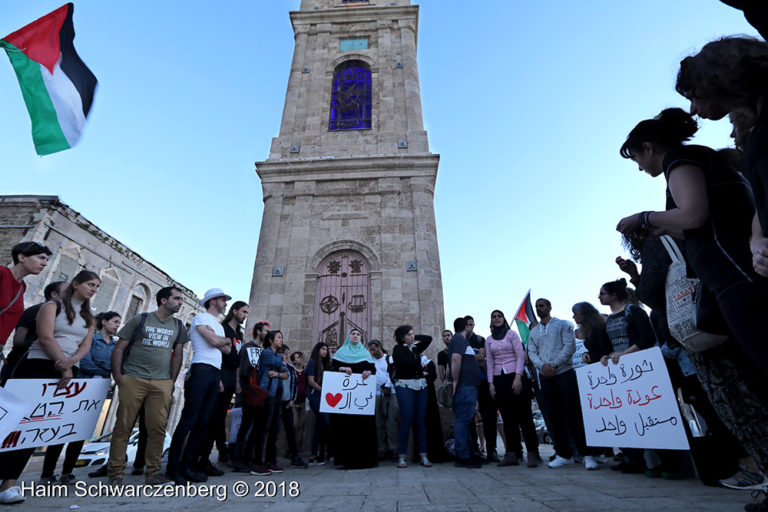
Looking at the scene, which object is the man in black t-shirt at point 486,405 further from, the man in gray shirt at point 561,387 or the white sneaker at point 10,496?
the white sneaker at point 10,496

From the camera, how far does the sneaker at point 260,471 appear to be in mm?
4574

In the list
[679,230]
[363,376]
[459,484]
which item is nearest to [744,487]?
[459,484]

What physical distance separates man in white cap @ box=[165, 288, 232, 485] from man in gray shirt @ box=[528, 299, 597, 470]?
398cm

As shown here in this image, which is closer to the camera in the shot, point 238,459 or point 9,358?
point 9,358

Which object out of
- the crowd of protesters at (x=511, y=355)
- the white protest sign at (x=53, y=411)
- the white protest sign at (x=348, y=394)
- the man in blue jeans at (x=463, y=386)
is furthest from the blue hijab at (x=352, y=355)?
the white protest sign at (x=53, y=411)

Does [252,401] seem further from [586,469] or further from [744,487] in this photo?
[744,487]

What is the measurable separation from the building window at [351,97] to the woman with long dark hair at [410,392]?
935cm

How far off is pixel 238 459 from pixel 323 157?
8.72 metres

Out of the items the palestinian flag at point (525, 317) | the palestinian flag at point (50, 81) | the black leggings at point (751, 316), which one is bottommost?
the black leggings at point (751, 316)

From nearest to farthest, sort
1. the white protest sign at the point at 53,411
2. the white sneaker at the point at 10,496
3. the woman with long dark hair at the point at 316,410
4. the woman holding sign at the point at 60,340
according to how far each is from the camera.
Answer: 1. the white sneaker at the point at 10,496
2. the white protest sign at the point at 53,411
3. the woman holding sign at the point at 60,340
4. the woman with long dark hair at the point at 316,410

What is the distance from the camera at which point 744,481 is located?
2.90 metres

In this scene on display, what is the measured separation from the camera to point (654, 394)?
3.35 metres

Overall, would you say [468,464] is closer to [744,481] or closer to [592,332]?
[592,332]

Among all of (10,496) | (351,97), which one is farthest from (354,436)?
(351,97)
